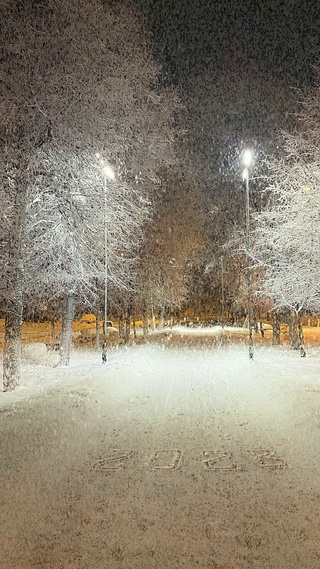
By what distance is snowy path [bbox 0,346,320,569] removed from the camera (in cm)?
452

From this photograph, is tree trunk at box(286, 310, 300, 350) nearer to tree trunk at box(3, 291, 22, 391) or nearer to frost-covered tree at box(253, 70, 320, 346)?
frost-covered tree at box(253, 70, 320, 346)

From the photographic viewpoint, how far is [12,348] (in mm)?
13820

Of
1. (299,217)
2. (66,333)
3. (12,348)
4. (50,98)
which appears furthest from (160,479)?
(66,333)

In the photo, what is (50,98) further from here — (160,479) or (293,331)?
(293,331)

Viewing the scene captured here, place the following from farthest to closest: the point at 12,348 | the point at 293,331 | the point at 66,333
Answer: the point at 293,331 → the point at 66,333 → the point at 12,348

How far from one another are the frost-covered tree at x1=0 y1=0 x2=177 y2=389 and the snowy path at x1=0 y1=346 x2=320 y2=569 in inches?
150

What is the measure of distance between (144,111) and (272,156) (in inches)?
244

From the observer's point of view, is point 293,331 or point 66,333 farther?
point 293,331

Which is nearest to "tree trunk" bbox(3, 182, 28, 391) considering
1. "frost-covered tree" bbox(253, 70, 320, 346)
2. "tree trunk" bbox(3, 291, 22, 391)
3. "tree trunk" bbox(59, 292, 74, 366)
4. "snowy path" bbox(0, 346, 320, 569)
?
"tree trunk" bbox(3, 291, 22, 391)

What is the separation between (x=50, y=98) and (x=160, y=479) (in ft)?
31.2

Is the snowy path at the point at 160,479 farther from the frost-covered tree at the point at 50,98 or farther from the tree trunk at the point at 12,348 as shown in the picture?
the frost-covered tree at the point at 50,98

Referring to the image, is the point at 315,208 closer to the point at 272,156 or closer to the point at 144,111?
the point at 272,156

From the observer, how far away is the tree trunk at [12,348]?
45.0ft

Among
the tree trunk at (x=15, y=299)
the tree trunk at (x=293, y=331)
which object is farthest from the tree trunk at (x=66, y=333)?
the tree trunk at (x=293, y=331)
